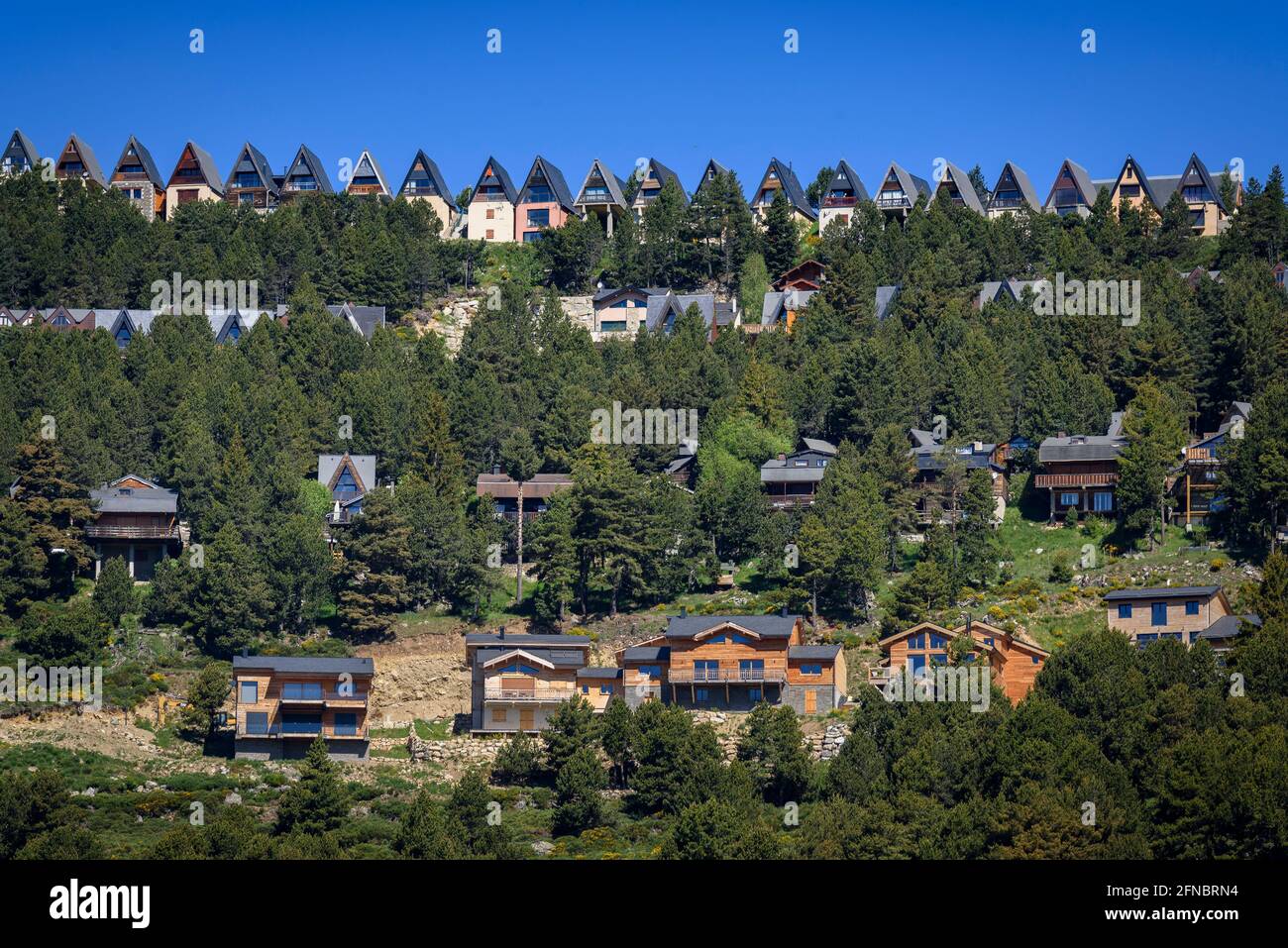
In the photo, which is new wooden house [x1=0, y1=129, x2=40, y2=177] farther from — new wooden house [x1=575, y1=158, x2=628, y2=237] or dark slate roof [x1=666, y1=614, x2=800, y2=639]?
dark slate roof [x1=666, y1=614, x2=800, y2=639]

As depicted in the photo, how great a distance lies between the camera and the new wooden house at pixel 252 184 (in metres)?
150

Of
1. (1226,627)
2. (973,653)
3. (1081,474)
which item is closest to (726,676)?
(973,653)

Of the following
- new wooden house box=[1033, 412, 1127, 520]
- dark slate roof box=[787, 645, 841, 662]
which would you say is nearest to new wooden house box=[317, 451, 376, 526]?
dark slate roof box=[787, 645, 841, 662]

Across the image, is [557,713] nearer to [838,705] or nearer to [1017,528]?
[838,705]

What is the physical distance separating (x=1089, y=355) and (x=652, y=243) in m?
36.4

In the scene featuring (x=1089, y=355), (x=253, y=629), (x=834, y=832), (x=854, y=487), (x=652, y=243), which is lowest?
(x=834, y=832)

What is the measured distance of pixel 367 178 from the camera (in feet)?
493

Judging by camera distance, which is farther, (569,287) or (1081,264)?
(569,287)

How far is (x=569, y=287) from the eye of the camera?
135m

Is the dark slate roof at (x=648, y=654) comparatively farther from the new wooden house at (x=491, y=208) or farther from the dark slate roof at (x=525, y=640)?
the new wooden house at (x=491, y=208)

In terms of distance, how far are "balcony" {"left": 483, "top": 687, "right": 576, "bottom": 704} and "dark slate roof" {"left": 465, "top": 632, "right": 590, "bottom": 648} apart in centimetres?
206

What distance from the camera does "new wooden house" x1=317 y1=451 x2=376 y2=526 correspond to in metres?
96.9
